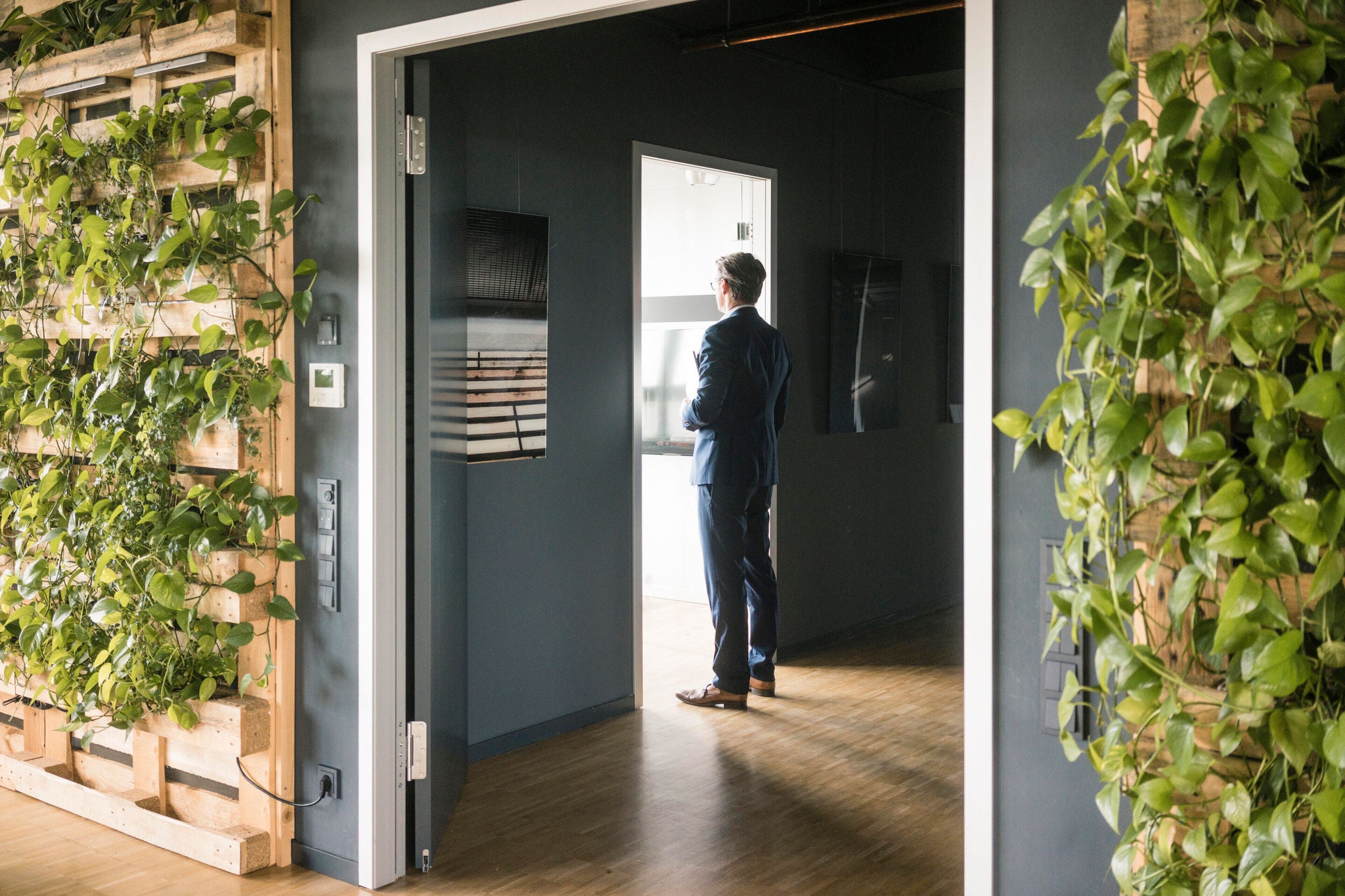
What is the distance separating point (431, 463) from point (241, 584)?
22.4 inches

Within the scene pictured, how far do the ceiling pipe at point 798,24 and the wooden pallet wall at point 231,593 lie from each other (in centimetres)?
206

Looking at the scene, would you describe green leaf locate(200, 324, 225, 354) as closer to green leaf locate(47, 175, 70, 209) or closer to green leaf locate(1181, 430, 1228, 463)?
green leaf locate(47, 175, 70, 209)


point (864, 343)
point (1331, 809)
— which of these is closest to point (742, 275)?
point (864, 343)

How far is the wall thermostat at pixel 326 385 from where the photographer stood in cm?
294

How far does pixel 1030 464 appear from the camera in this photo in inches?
79.4

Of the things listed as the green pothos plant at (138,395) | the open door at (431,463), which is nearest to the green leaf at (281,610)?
the green pothos plant at (138,395)

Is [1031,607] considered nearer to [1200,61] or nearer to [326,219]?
[1200,61]

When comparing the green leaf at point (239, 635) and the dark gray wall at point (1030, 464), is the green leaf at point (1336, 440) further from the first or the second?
the green leaf at point (239, 635)

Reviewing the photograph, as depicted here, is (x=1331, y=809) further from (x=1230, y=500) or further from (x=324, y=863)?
(x=324, y=863)

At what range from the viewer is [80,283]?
10.3ft

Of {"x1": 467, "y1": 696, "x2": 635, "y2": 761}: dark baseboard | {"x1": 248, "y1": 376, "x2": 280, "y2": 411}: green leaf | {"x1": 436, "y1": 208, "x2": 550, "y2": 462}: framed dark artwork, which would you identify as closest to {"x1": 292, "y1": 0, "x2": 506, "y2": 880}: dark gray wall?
{"x1": 248, "y1": 376, "x2": 280, "y2": 411}: green leaf

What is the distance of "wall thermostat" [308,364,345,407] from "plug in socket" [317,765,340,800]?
95 centimetres

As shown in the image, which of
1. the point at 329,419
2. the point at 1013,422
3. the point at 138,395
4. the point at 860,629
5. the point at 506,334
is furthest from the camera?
the point at 860,629

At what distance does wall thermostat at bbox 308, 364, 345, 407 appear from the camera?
9.66 feet
